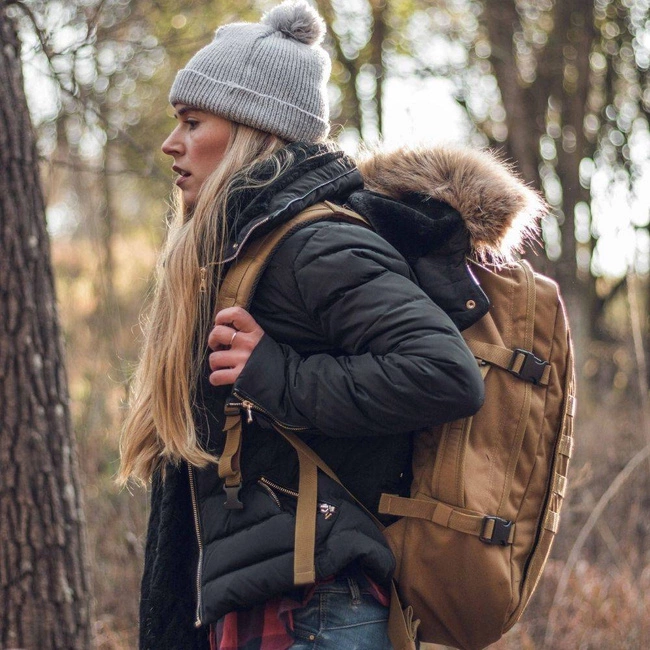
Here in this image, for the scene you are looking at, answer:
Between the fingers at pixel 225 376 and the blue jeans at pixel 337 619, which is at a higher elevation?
the fingers at pixel 225 376

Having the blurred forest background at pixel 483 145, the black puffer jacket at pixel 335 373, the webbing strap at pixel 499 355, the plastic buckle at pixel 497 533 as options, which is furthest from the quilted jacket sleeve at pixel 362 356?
the blurred forest background at pixel 483 145

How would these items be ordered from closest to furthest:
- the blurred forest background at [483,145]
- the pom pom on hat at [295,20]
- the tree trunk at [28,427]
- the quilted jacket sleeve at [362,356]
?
the quilted jacket sleeve at [362,356] → the pom pom on hat at [295,20] → the tree trunk at [28,427] → the blurred forest background at [483,145]

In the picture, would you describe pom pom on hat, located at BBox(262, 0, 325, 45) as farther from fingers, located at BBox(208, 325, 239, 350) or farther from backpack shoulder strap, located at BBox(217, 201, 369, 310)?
fingers, located at BBox(208, 325, 239, 350)

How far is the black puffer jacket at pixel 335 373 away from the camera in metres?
1.67

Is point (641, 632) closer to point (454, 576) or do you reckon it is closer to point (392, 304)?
point (454, 576)

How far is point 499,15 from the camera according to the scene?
675 centimetres

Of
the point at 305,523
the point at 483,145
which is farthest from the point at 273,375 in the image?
the point at 483,145

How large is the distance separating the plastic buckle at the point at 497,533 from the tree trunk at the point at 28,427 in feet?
5.71

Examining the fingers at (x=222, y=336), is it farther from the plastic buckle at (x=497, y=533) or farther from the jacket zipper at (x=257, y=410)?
the plastic buckle at (x=497, y=533)

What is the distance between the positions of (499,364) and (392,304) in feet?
0.96

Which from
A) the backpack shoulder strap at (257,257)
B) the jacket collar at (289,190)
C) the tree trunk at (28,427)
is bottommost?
the tree trunk at (28,427)

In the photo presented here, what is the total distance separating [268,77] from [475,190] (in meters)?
0.58

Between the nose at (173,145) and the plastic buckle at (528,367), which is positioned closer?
the plastic buckle at (528,367)

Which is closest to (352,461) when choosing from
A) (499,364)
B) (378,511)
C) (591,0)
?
(378,511)
